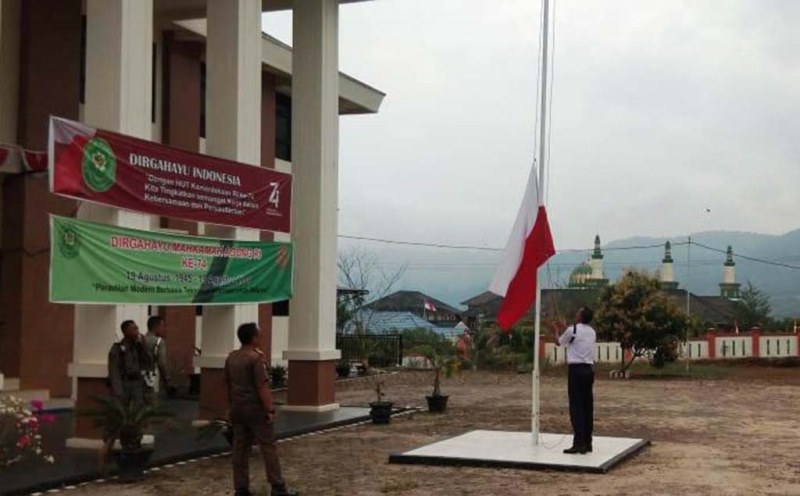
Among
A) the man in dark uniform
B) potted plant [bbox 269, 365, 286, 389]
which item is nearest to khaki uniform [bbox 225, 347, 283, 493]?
the man in dark uniform

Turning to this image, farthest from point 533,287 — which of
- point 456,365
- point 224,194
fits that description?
point 456,365

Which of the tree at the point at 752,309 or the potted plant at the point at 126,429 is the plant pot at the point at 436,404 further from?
the tree at the point at 752,309

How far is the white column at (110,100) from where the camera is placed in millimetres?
12070

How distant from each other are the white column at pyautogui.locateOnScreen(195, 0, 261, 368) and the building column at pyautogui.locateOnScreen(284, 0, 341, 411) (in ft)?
8.16

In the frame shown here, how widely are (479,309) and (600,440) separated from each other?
58900 millimetres

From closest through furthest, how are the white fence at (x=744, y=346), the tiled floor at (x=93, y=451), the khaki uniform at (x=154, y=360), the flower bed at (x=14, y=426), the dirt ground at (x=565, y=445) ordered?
the flower bed at (x=14, y=426) < the tiled floor at (x=93, y=451) < the dirt ground at (x=565, y=445) < the khaki uniform at (x=154, y=360) < the white fence at (x=744, y=346)

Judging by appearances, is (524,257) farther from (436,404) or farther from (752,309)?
(752,309)

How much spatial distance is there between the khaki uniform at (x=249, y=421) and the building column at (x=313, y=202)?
306 inches

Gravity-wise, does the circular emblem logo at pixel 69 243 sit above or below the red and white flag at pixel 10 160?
below

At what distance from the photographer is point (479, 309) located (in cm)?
7225

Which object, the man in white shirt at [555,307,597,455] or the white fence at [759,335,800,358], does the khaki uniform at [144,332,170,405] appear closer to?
the man in white shirt at [555,307,597,455]

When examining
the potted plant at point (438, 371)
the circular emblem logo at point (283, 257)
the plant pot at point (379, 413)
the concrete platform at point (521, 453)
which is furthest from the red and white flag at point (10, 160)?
the potted plant at point (438, 371)

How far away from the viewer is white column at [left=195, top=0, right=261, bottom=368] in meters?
14.6

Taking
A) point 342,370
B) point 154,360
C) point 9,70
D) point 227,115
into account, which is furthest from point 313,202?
point 342,370
